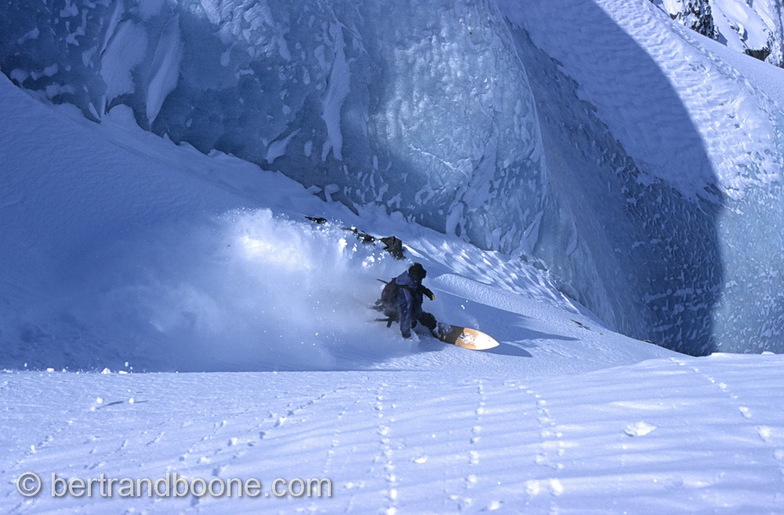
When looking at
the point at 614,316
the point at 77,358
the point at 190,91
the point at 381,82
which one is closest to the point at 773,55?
the point at 614,316

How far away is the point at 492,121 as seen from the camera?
36.8ft

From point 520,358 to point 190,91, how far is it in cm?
486

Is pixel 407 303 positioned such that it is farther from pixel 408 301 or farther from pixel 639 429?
pixel 639 429

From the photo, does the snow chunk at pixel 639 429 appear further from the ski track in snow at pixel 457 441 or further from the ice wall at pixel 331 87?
the ice wall at pixel 331 87

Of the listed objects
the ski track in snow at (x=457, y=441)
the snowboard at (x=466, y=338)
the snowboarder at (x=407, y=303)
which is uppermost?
the ski track in snow at (x=457, y=441)

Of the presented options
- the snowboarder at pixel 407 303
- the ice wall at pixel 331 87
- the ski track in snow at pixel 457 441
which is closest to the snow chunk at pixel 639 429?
the ski track in snow at pixel 457 441

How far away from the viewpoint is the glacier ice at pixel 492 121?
8.66m

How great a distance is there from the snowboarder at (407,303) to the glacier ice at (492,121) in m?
3.51

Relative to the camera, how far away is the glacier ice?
8656mm

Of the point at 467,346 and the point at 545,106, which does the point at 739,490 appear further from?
the point at 545,106

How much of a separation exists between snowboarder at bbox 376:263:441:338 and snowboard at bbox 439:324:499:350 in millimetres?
71

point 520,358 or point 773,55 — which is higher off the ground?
point 773,55

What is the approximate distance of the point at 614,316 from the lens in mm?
12508

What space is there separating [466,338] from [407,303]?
542 mm
